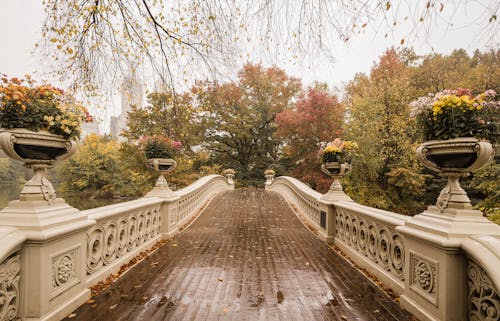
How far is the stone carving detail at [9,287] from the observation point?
6.98ft

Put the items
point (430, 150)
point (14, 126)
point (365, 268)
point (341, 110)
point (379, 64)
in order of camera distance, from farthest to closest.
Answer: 1. point (379, 64)
2. point (341, 110)
3. point (365, 268)
4. point (430, 150)
5. point (14, 126)

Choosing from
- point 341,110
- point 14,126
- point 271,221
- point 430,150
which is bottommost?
point 271,221

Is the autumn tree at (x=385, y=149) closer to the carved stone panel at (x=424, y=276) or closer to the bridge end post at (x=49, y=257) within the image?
the carved stone panel at (x=424, y=276)

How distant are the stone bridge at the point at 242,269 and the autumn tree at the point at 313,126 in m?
12.3

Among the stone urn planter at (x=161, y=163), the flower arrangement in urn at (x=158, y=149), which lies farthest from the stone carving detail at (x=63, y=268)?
the flower arrangement in urn at (x=158, y=149)

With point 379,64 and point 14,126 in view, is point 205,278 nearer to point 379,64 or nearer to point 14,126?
point 14,126

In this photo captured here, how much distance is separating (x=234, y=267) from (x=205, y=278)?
0.63 meters

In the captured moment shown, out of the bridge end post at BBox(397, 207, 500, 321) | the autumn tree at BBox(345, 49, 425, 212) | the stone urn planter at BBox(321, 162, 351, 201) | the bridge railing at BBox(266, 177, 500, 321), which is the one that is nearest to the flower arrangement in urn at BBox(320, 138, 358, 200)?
the stone urn planter at BBox(321, 162, 351, 201)

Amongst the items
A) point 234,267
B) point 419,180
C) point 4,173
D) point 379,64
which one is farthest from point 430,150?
point 4,173

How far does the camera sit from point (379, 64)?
18.8 metres

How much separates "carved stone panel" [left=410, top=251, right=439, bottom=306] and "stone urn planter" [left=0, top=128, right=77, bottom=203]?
→ 374cm

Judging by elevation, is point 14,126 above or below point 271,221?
above

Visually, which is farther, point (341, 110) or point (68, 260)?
point (341, 110)

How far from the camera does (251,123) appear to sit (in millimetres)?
25484
